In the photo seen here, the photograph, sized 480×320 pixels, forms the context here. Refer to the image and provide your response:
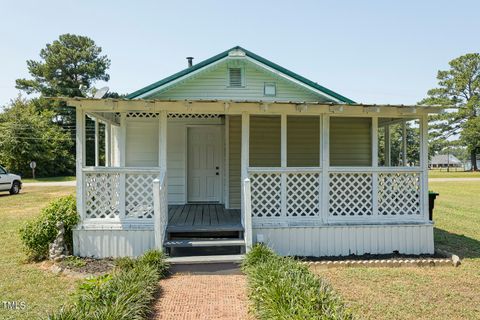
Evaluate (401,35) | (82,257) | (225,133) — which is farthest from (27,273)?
(401,35)

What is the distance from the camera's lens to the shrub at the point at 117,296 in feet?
12.7

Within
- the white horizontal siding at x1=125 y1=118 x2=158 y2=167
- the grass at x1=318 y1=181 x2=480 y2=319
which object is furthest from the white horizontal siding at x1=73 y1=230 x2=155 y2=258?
the grass at x1=318 y1=181 x2=480 y2=319

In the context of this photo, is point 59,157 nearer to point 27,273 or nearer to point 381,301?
point 27,273

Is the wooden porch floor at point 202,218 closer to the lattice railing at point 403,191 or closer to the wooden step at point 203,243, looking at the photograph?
the wooden step at point 203,243

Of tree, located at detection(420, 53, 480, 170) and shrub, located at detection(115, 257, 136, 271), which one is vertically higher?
tree, located at detection(420, 53, 480, 170)

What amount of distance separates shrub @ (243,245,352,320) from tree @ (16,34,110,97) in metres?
44.3

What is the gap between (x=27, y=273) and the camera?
6371 millimetres

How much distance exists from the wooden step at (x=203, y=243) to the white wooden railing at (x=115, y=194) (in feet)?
2.12

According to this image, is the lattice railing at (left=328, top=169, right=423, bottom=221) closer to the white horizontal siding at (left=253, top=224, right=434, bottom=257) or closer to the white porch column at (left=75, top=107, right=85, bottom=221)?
the white horizontal siding at (left=253, top=224, right=434, bottom=257)

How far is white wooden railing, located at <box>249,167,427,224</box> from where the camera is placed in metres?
7.47

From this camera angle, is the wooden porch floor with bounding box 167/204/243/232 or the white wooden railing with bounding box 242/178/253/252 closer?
the white wooden railing with bounding box 242/178/253/252

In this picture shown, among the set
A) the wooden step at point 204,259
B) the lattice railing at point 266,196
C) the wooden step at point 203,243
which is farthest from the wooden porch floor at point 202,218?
the wooden step at point 204,259

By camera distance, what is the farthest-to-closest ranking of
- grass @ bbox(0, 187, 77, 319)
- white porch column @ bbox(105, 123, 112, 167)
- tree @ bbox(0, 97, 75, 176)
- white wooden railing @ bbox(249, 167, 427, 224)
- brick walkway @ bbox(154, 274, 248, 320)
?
tree @ bbox(0, 97, 75, 176) < white porch column @ bbox(105, 123, 112, 167) < white wooden railing @ bbox(249, 167, 427, 224) < grass @ bbox(0, 187, 77, 319) < brick walkway @ bbox(154, 274, 248, 320)

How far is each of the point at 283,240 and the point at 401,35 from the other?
1288 cm
